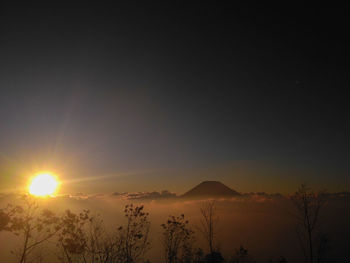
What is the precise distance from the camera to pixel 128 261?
97.8 ft

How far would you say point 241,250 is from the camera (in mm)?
77812

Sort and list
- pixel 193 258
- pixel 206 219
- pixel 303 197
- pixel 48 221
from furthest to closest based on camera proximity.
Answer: pixel 193 258 → pixel 206 219 → pixel 303 197 → pixel 48 221

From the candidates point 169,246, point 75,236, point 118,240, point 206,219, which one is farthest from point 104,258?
point 206,219

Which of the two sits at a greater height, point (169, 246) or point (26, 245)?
point (26, 245)

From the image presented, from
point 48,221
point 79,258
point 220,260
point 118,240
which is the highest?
point 48,221

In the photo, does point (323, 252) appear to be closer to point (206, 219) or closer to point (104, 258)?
→ point (206, 219)

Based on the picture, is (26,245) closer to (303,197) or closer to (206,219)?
(206,219)

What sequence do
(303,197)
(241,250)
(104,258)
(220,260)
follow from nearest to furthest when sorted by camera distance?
1. (104,258)
2. (303,197)
3. (220,260)
4. (241,250)

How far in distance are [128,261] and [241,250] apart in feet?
195

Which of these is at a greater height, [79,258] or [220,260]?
[79,258]

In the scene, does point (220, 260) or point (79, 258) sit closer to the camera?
point (79, 258)

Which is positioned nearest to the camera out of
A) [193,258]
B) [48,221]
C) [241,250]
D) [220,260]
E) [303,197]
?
[48,221]

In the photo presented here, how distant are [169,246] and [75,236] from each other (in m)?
15.7

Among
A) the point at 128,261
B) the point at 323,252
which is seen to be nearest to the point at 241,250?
the point at 323,252
